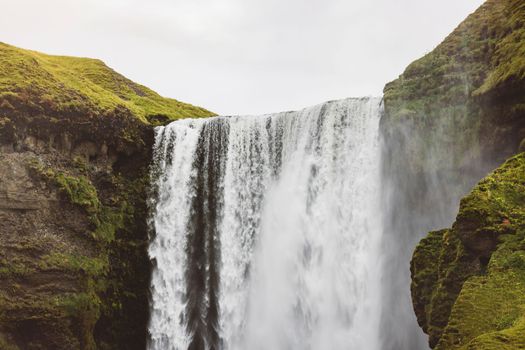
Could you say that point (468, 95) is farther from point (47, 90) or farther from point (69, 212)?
point (47, 90)

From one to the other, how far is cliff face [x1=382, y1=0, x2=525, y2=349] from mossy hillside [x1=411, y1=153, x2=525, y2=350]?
2 centimetres

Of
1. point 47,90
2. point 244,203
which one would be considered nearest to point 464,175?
point 244,203

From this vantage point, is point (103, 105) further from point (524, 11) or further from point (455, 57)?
point (524, 11)

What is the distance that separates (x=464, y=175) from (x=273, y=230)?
831cm

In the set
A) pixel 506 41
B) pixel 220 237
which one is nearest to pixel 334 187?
pixel 220 237

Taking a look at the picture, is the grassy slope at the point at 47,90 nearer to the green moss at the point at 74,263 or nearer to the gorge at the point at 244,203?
the gorge at the point at 244,203

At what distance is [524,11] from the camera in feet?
51.5

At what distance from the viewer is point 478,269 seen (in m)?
10.4

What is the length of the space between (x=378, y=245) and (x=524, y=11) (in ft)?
29.8

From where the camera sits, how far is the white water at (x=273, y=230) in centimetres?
1900

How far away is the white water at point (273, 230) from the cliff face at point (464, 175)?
140 cm

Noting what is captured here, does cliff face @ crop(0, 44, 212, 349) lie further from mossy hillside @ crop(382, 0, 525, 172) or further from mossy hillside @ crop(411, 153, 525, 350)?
mossy hillside @ crop(411, 153, 525, 350)

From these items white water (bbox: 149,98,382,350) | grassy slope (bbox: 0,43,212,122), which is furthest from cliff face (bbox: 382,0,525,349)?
grassy slope (bbox: 0,43,212,122)

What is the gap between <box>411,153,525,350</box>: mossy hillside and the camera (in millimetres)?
8641
